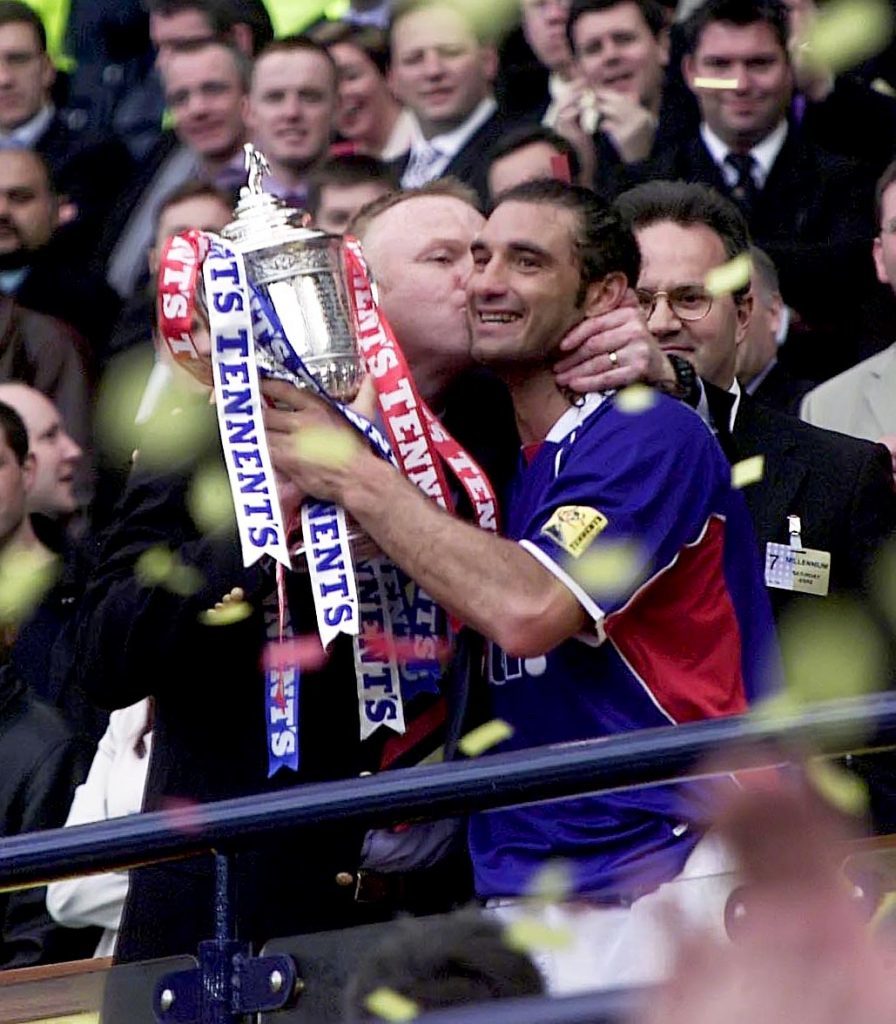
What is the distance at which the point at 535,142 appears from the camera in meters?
5.57

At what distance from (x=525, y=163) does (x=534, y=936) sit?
9.93ft

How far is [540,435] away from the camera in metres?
3.49

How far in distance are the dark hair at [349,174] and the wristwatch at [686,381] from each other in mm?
1901

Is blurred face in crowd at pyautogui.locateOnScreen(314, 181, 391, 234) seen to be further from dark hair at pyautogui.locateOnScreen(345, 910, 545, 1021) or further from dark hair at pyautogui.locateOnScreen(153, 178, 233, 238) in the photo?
dark hair at pyautogui.locateOnScreen(345, 910, 545, 1021)

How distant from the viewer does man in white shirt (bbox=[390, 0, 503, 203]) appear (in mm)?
6309

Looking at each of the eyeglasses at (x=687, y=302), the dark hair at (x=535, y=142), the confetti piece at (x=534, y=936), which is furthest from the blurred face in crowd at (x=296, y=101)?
the confetti piece at (x=534, y=936)

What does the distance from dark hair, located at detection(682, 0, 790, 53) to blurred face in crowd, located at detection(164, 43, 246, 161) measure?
1.47m

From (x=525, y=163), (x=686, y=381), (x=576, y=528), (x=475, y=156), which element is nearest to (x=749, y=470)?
(x=686, y=381)

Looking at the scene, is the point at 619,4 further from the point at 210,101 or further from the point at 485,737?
the point at 485,737

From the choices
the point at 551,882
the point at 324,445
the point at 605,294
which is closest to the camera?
the point at 551,882

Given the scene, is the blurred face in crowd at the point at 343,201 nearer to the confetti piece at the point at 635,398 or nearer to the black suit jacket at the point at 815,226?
the black suit jacket at the point at 815,226

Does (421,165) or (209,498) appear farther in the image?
(421,165)

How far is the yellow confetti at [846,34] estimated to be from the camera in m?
6.17

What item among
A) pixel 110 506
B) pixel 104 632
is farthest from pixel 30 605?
pixel 104 632
